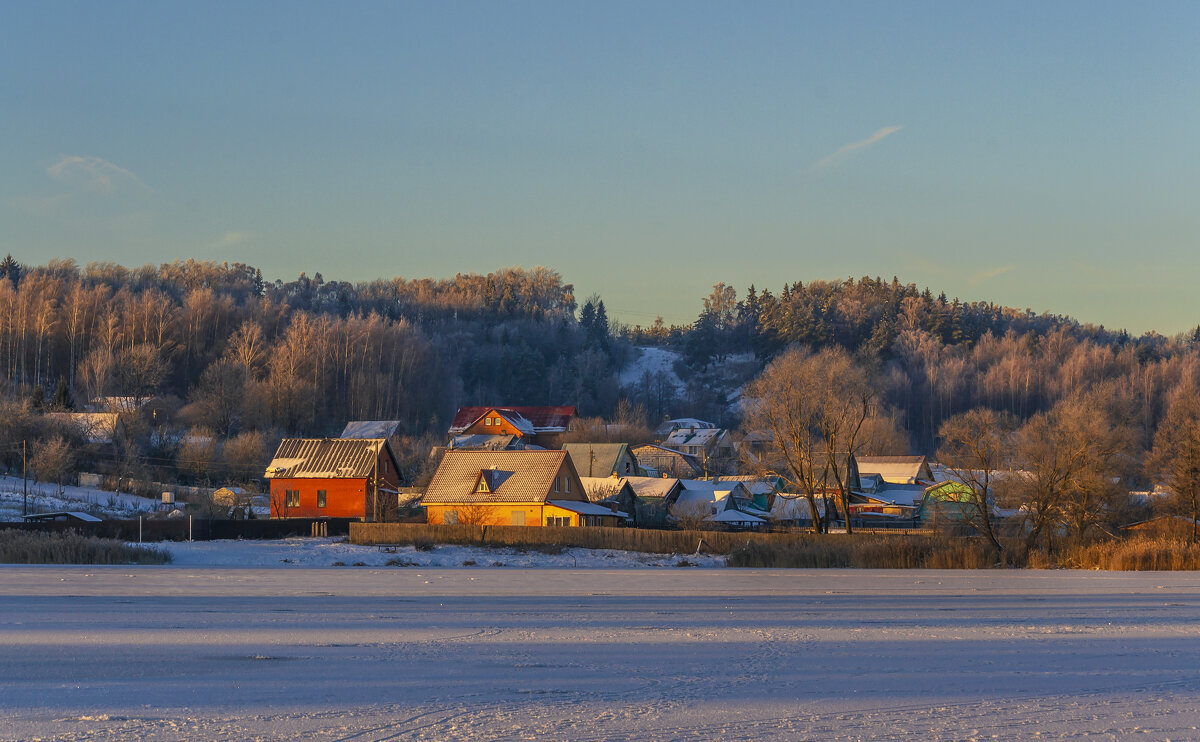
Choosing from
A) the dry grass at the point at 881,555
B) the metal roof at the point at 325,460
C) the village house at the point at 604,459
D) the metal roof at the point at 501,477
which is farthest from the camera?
the village house at the point at 604,459

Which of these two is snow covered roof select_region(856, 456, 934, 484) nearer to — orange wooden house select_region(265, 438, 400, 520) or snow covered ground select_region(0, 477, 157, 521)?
orange wooden house select_region(265, 438, 400, 520)

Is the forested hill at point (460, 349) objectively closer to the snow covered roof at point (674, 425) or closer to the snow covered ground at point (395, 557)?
the snow covered roof at point (674, 425)

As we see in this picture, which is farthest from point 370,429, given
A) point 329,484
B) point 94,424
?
point 329,484

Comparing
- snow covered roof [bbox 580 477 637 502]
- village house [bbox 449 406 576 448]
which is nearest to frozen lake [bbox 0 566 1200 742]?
snow covered roof [bbox 580 477 637 502]

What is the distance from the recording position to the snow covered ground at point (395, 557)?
3512cm

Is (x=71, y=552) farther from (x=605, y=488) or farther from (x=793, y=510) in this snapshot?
(x=793, y=510)

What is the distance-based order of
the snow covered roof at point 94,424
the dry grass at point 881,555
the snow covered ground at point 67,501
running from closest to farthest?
the dry grass at point 881,555 → the snow covered ground at point 67,501 → the snow covered roof at point 94,424

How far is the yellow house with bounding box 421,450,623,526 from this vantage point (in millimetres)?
55562

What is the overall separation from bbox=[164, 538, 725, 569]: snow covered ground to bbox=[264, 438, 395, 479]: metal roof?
54.7 feet

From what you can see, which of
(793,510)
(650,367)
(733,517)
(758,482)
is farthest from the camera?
(650,367)

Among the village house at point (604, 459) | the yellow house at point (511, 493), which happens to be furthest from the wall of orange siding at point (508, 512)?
the village house at point (604, 459)

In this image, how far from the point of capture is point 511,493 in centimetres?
5644

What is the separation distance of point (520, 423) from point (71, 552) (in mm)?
70192

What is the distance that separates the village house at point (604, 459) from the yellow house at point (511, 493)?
15.7 meters
